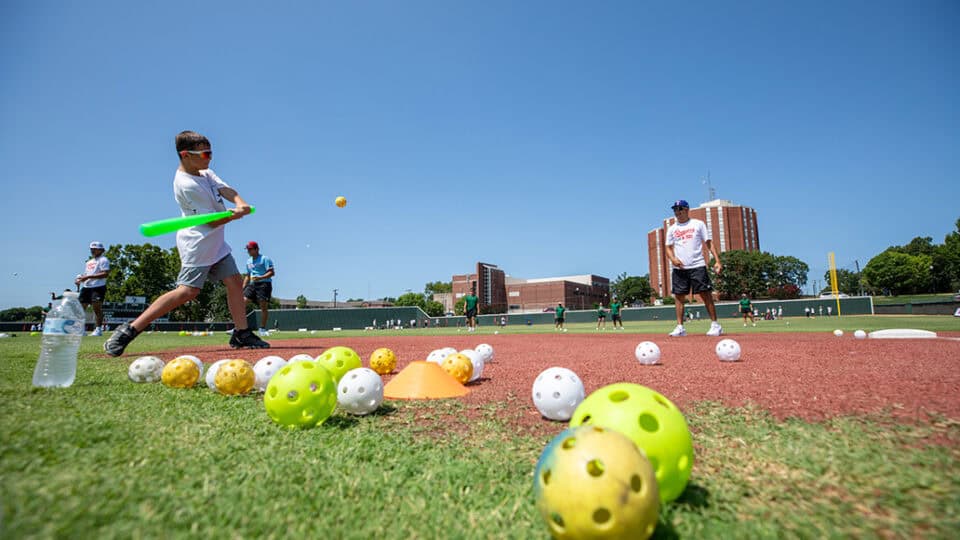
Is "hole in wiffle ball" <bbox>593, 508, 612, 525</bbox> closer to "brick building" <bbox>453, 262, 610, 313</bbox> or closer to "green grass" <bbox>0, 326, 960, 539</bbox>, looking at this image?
"green grass" <bbox>0, 326, 960, 539</bbox>

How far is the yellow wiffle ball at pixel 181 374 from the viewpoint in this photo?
3984 mm

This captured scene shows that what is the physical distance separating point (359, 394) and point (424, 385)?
87cm

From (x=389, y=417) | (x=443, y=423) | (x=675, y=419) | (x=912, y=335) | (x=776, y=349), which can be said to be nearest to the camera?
(x=675, y=419)

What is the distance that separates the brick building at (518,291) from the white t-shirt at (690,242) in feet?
364

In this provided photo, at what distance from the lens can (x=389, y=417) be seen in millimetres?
3125

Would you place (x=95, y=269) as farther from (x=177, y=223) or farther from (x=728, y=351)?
(x=728, y=351)

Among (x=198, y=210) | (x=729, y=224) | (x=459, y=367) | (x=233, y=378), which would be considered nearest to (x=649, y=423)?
(x=459, y=367)

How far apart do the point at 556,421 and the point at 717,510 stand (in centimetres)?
139

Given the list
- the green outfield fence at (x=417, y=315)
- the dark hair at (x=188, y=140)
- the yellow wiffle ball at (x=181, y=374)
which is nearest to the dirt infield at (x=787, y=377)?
the yellow wiffle ball at (x=181, y=374)

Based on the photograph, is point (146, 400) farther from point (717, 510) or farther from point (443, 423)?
point (717, 510)

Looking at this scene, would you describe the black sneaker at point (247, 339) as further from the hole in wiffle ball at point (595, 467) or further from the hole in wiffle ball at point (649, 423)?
the hole in wiffle ball at point (595, 467)

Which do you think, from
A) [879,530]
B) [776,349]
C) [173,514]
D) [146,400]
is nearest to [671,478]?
[879,530]

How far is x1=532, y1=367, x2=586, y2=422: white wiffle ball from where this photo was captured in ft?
9.73

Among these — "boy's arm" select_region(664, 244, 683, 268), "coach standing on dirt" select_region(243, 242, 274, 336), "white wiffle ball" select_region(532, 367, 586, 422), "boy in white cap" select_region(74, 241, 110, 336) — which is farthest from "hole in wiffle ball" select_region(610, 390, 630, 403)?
"boy in white cap" select_region(74, 241, 110, 336)
